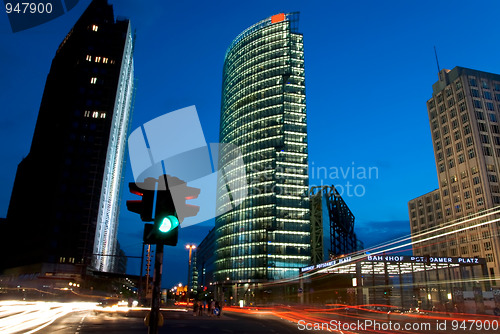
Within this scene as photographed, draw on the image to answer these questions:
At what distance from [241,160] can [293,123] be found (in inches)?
804

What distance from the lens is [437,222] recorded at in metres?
131

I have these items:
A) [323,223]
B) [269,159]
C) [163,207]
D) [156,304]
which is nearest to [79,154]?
[269,159]

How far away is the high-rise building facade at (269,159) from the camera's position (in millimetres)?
111000

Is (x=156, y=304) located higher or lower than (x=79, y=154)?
lower

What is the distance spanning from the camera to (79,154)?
101 metres

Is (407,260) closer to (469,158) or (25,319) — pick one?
(469,158)

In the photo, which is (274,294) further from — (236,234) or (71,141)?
(71,141)

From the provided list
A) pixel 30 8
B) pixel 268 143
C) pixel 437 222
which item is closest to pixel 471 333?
pixel 30 8

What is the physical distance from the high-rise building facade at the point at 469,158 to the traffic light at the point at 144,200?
99.3m

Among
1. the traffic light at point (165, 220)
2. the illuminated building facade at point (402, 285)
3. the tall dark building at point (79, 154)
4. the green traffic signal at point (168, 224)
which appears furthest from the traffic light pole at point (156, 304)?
the tall dark building at point (79, 154)

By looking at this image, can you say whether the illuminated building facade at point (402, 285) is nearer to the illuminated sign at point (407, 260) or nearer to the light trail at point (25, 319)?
the illuminated sign at point (407, 260)

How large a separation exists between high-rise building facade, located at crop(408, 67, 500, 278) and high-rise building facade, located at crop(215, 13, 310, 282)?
1502 inches

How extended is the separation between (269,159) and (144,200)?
109 meters

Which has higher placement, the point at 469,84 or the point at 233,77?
the point at 233,77
